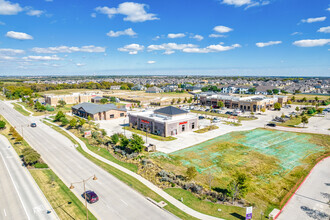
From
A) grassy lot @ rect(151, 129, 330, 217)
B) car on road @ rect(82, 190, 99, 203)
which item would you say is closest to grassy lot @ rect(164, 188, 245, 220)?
grassy lot @ rect(151, 129, 330, 217)

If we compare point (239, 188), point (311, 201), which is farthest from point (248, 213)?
point (311, 201)

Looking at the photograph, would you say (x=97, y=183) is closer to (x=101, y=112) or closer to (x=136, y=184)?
(x=136, y=184)

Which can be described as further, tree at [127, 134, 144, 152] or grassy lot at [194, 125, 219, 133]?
grassy lot at [194, 125, 219, 133]

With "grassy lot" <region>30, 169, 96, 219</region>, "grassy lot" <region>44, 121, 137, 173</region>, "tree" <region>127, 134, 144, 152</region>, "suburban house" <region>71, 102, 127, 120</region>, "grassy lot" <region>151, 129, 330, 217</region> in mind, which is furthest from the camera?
"suburban house" <region>71, 102, 127, 120</region>

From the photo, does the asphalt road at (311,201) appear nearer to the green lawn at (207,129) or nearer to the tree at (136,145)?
the tree at (136,145)


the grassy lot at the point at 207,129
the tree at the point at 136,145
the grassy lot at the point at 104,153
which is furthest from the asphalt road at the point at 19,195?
the grassy lot at the point at 207,129

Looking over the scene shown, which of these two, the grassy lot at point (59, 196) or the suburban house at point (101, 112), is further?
the suburban house at point (101, 112)

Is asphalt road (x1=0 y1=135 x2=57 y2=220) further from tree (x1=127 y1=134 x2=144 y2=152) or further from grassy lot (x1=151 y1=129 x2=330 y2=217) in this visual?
grassy lot (x1=151 y1=129 x2=330 y2=217)

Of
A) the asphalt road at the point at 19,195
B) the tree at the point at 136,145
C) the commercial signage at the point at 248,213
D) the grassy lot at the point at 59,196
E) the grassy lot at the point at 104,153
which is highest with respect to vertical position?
the tree at the point at 136,145
